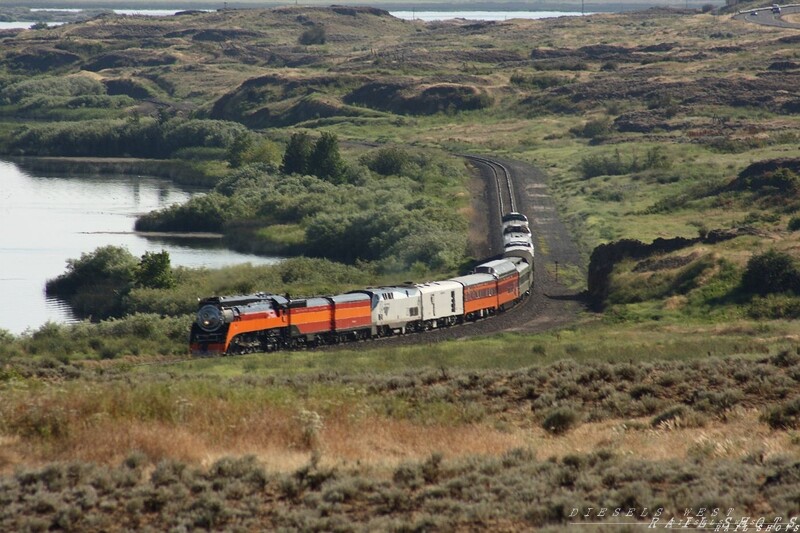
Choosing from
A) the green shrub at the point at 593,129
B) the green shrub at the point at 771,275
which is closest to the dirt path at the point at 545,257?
the green shrub at the point at 771,275

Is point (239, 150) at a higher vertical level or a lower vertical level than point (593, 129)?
lower

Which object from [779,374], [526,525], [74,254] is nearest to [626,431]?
[779,374]

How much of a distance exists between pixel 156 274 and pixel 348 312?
62.0 feet

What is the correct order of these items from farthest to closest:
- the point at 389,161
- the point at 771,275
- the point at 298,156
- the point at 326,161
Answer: the point at 389,161 → the point at 298,156 → the point at 326,161 → the point at 771,275

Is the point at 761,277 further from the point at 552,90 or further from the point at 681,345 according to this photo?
the point at 552,90

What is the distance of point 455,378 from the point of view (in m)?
32.3

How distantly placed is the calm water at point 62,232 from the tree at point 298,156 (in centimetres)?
1208

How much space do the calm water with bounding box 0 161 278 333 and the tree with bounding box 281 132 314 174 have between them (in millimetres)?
12083

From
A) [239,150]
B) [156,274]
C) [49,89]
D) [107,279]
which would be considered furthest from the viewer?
[49,89]

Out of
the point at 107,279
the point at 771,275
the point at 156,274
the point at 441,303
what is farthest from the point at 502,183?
the point at 441,303

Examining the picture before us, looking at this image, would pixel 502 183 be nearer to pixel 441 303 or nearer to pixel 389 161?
pixel 389 161

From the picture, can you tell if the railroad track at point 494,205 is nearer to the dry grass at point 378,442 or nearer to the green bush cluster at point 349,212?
the green bush cluster at point 349,212

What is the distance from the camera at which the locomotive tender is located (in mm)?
46594

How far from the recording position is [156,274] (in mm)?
65312
